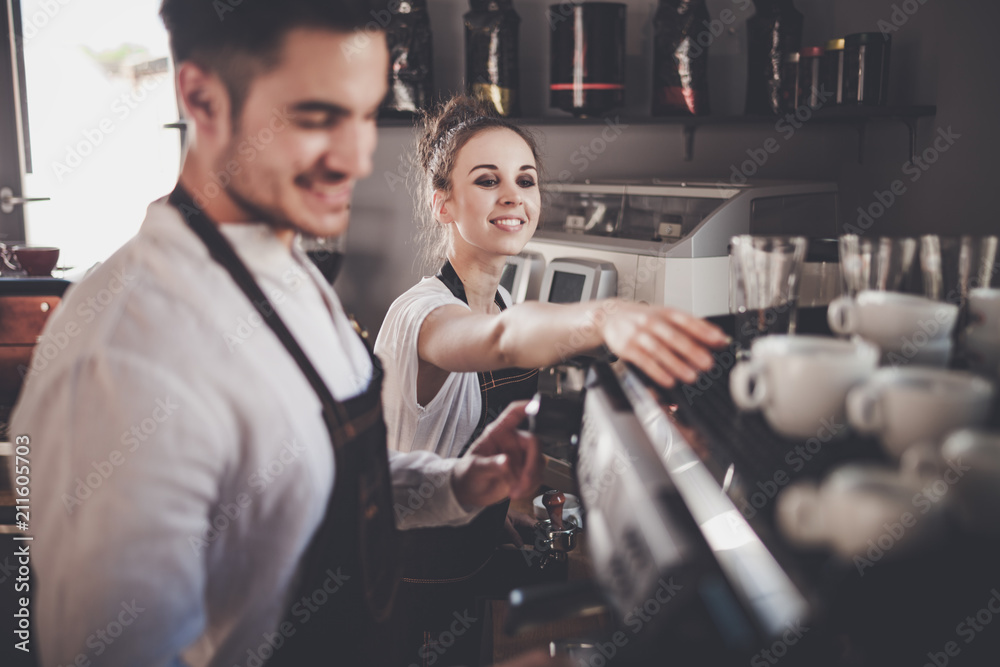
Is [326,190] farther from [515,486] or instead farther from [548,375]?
[548,375]

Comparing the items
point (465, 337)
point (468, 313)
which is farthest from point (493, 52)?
point (465, 337)

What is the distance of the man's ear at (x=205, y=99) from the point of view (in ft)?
2.00

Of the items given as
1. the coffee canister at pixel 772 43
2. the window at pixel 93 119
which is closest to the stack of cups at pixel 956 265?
the coffee canister at pixel 772 43

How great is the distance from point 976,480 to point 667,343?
371 mm

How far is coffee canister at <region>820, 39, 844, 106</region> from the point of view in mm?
1879

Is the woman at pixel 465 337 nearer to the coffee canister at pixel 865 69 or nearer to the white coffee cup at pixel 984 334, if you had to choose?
the white coffee cup at pixel 984 334

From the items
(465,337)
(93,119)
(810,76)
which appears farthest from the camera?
(93,119)

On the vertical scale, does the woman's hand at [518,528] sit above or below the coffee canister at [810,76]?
below

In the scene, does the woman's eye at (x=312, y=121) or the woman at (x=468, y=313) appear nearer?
the woman's eye at (x=312, y=121)

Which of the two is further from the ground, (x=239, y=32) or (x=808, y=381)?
(x=239, y=32)

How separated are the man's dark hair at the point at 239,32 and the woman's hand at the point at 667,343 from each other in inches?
17.7

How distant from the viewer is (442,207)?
1.59 m

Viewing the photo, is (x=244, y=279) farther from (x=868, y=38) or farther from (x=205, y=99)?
(x=868, y=38)

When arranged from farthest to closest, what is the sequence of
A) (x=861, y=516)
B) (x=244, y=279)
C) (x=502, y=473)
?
(x=502, y=473)
(x=244, y=279)
(x=861, y=516)
